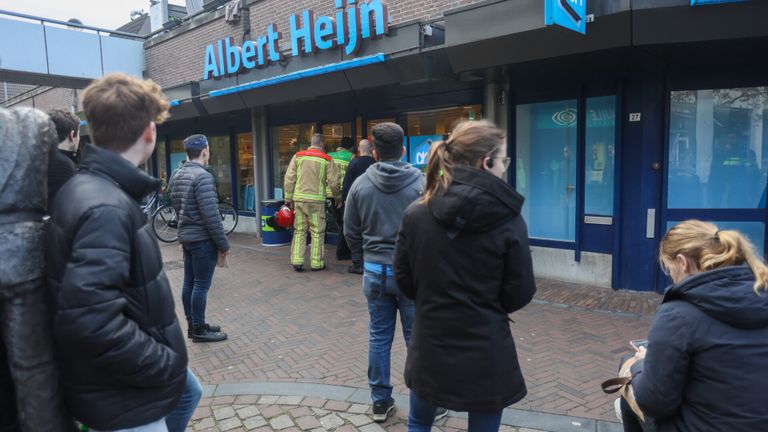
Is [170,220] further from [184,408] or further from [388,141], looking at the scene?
[184,408]

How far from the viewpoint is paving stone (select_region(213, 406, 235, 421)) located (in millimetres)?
3439

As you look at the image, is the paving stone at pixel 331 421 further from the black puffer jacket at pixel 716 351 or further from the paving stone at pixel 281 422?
the black puffer jacket at pixel 716 351

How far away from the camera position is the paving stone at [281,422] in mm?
3279

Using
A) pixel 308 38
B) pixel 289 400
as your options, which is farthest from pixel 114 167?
pixel 308 38

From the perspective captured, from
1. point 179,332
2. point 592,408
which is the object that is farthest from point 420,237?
point 592,408

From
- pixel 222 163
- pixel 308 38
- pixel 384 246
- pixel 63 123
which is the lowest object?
pixel 384 246

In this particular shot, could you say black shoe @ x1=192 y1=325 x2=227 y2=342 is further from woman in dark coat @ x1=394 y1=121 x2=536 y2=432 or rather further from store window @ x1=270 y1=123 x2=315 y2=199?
store window @ x1=270 y1=123 x2=315 y2=199

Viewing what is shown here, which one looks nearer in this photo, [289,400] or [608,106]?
[289,400]

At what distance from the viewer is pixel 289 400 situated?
3631 millimetres

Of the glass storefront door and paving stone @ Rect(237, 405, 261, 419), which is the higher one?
the glass storefront door

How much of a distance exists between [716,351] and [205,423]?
2.92 m

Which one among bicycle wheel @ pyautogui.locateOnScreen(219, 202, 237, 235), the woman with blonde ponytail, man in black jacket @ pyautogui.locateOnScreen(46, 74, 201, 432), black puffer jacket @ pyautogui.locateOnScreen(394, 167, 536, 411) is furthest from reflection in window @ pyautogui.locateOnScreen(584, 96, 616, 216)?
bicycle wheel @ pyautogui.locateOnScreen(219, 202, 237, 235)

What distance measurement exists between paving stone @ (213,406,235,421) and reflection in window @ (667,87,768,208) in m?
5.39

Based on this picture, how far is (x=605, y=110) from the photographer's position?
648 cm
